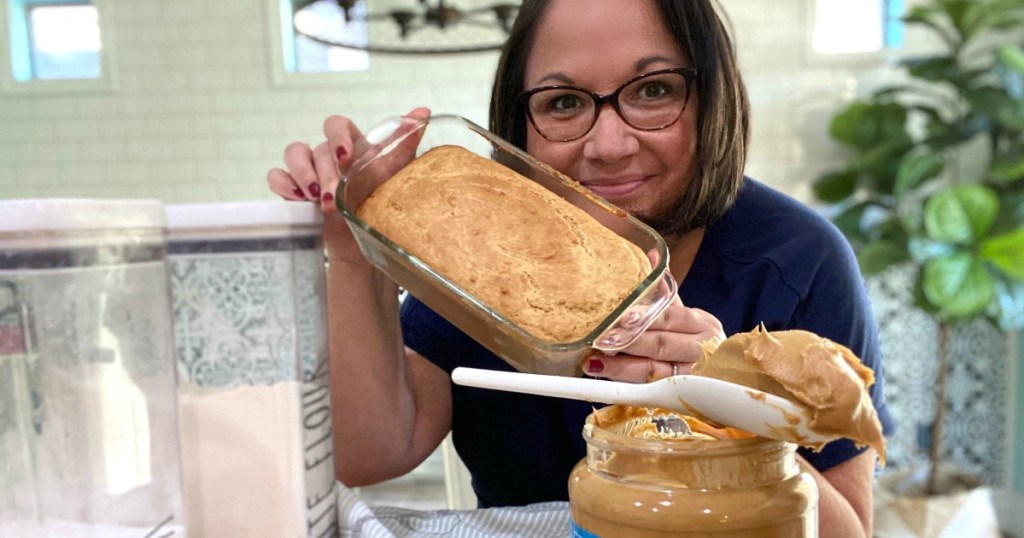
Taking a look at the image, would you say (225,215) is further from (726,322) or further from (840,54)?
(840,54)

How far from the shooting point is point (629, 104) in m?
0.78

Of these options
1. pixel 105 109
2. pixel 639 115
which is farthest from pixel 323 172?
pixel 105 109

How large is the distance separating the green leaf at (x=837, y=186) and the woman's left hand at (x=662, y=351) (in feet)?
6.90

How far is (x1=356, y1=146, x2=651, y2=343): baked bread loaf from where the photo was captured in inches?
21.7

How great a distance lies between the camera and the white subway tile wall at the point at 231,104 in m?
2.66

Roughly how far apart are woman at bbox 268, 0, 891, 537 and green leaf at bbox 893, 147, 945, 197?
1417 millimetres

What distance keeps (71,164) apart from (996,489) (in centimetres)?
355

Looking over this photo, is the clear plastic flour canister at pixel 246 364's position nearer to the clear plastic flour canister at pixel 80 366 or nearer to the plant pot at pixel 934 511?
the clear plastic flour canister at pixel 80 366

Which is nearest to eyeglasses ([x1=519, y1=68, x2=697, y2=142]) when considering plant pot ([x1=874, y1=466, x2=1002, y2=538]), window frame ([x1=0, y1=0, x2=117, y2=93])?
plant pot ([x1=874, y1=466, x2=1002, y2=538])

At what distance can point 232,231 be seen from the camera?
45cm

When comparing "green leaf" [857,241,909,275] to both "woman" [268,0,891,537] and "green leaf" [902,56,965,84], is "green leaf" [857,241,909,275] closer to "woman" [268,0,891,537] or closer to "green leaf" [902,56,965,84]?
"green leaf" [902,56,965,84]

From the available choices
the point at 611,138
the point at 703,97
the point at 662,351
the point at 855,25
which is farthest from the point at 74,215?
the point at 855,25

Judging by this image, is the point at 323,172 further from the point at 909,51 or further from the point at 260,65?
the point at 909,51

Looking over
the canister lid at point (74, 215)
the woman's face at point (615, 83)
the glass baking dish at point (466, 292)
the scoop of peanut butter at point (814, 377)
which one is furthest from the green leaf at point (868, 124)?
the canister lid at point (74, 215)
